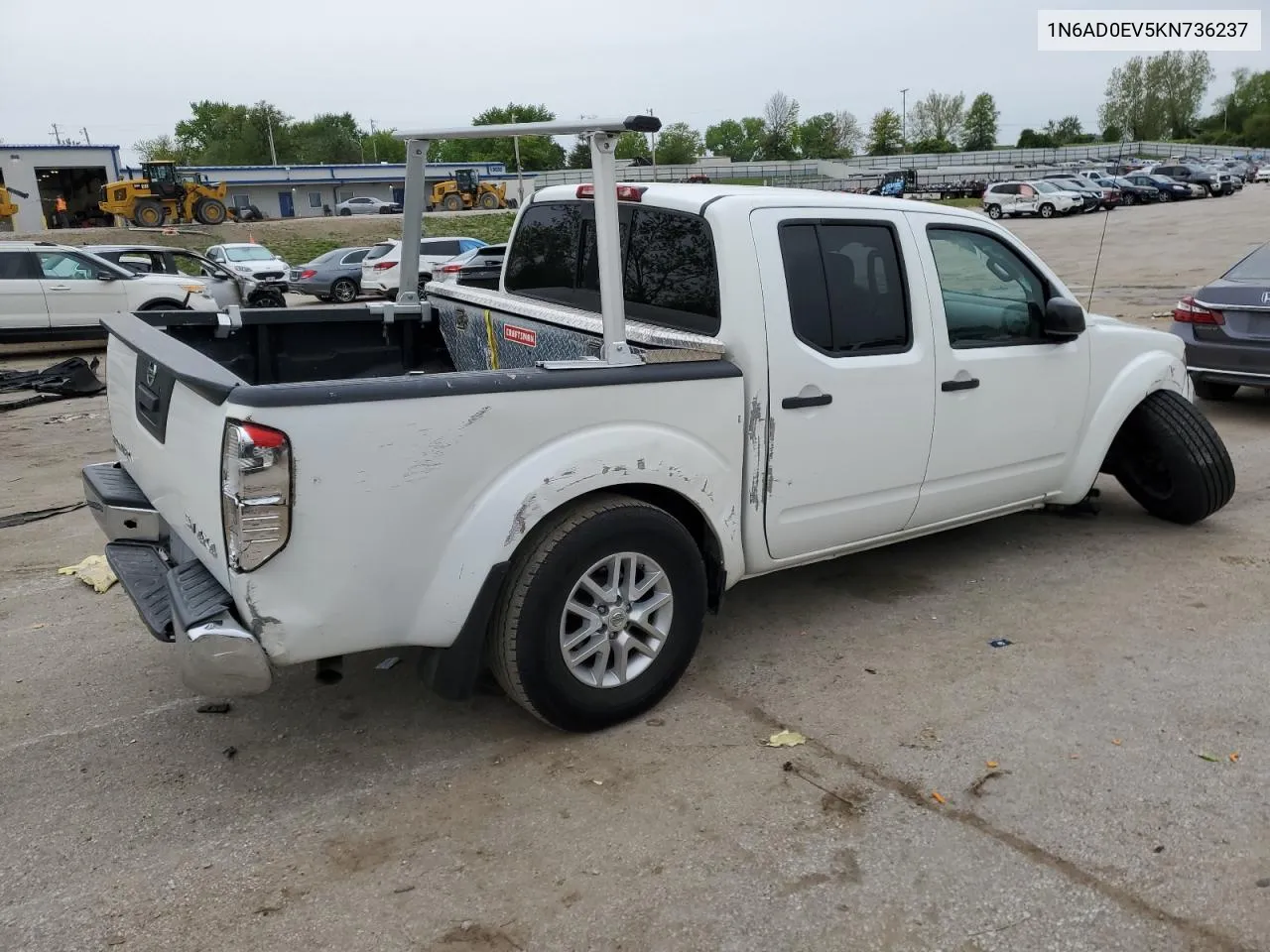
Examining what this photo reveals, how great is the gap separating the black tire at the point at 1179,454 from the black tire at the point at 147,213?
46.0 metres

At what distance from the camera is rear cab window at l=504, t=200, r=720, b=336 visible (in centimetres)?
392

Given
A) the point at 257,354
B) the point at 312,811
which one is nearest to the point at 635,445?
the point at 312,811

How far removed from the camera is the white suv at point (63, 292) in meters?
14.6

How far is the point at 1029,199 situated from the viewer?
44188mm

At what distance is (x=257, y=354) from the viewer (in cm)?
465

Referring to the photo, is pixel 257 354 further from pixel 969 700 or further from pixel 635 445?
pixel 969 700

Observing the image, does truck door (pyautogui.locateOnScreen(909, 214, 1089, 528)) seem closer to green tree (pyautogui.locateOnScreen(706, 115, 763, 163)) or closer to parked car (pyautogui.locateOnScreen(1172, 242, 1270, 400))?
parked car (pyautogui.locateOnScreen(1172, 242, 1270, 400))

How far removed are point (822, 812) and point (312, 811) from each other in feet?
5.19

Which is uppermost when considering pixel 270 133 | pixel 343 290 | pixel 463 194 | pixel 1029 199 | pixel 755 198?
pixel 270 133

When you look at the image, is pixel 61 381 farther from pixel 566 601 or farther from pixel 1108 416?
pixel 1108 416

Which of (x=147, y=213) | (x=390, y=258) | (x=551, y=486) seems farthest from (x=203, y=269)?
(x=147, y=213)

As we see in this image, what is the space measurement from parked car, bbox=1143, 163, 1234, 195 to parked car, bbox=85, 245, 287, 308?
47.6 meters

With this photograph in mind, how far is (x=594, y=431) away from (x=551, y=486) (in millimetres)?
255

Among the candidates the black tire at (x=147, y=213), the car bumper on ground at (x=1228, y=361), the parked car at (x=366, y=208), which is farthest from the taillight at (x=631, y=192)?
the parked car at (x=366, y=208)
